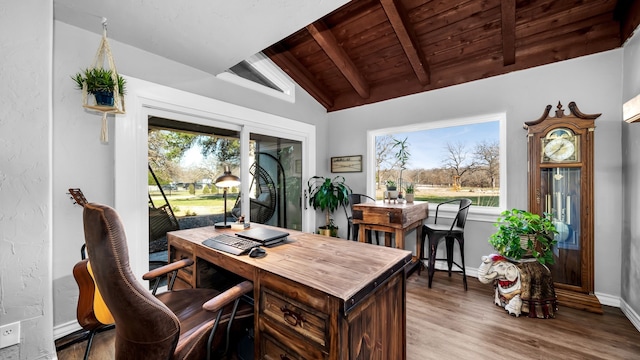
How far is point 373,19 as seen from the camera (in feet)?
9.27

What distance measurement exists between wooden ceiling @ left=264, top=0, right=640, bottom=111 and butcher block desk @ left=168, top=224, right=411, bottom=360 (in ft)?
7.96

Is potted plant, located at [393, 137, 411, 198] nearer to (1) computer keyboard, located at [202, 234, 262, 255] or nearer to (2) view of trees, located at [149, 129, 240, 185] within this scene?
(2) view of trees, located at [149, 129, 240, 185]

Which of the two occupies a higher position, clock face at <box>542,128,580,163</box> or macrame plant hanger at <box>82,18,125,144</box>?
macrame plant hanger at <box>82,18,125,144</box>

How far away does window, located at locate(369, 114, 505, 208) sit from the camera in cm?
313

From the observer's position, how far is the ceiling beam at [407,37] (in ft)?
8.03

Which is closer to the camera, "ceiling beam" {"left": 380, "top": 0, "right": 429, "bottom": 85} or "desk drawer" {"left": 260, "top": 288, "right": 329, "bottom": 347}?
"desk drawer" {"left": 260, "top": 288, "right": 329, "bottom": 347}

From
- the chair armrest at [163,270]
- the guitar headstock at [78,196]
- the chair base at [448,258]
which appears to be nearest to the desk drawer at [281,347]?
the chair armrest at [163,270]

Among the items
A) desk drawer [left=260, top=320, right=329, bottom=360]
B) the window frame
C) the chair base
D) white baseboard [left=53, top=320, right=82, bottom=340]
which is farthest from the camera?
the window frame

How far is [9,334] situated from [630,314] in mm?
4401

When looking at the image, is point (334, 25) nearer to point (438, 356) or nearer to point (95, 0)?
point (95, 0)

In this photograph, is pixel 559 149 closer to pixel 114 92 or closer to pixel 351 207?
pixel 351 207

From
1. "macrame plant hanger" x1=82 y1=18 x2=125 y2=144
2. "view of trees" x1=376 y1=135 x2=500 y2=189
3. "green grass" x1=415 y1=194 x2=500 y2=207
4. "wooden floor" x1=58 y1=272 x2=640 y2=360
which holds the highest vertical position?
"macrame plant hanger" x1=82 y1=18 x2=125 y2=144

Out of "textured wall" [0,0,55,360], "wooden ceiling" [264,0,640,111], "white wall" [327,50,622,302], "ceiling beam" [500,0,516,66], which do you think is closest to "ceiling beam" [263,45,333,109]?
"wooden ceiling" [264,0,640,111]

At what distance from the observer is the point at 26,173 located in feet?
4.41
